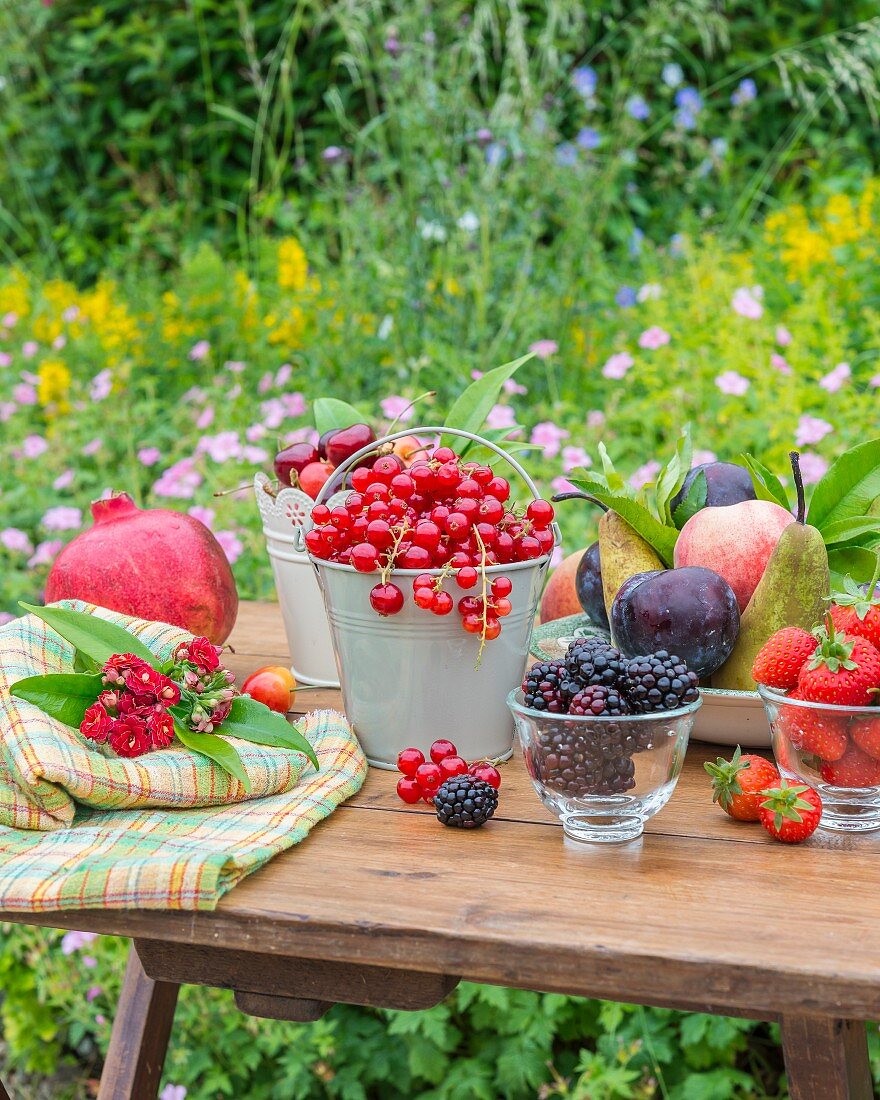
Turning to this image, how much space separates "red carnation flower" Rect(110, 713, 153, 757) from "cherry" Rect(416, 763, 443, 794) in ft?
0.82

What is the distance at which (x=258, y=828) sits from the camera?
101cm

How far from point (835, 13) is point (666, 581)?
3.98 metres

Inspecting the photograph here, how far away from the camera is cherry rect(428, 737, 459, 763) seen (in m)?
1.11

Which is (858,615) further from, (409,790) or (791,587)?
(409,790)

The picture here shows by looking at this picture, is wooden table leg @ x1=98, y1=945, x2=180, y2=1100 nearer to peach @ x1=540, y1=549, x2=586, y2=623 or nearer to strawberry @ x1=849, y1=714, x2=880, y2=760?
peach @ x1=540, y1=549, x2=586, y2=623

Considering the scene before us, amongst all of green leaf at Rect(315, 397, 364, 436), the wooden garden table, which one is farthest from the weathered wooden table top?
green leaf at Rect(315, 397, 364, 436)

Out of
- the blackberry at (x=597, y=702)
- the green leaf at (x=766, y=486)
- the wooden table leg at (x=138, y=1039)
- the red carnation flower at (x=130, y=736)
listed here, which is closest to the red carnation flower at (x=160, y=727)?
the red carnation flower at (x=130, y=736)

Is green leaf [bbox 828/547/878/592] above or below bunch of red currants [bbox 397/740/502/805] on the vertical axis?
above

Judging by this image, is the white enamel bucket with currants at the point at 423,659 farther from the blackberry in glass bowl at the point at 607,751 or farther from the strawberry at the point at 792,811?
the strawberry at the point at 792,811

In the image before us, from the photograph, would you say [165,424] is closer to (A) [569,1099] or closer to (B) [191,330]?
(B) [191,330]

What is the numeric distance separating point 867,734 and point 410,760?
1.30 ft

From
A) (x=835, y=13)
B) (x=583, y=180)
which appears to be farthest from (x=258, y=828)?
(x=835, y=13)

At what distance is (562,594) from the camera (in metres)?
1.56

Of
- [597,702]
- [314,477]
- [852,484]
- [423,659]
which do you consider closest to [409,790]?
[423,659]
